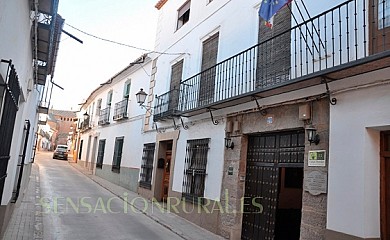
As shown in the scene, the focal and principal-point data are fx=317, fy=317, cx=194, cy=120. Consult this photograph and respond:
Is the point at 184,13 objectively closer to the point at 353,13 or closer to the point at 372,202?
the point at 353,13

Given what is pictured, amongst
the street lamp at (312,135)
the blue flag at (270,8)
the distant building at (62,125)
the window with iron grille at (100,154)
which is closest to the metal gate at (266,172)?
the street lamp at (312,135)

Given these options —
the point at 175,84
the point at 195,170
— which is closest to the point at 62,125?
the point at 175,84

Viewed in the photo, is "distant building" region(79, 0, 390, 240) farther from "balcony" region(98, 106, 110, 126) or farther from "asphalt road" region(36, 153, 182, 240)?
"balcony" region(98, 106, 110, 126)

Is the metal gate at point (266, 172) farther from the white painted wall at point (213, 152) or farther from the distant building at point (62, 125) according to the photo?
the distant building at point (62, 125)

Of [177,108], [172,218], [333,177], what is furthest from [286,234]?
[177,108]

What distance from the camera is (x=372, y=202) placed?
416 cm

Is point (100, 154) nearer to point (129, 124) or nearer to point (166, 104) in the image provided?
point (129, 124)

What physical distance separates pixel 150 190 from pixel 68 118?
57.5 m

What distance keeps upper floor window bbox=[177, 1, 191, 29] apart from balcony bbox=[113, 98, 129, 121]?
5651mm

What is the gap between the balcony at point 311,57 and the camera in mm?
4453

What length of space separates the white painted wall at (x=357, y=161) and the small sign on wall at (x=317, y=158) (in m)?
0.15

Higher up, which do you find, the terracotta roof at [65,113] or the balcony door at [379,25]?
the terracotta roof at [65,113]

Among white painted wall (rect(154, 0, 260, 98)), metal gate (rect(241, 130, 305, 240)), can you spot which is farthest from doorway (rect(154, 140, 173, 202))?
metal gate (rect(241, 130, 305, 240))

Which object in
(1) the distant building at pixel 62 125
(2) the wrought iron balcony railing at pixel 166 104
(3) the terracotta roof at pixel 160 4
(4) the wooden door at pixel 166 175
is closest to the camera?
(2) the wrought iron balcony railing at pixel 166 104
